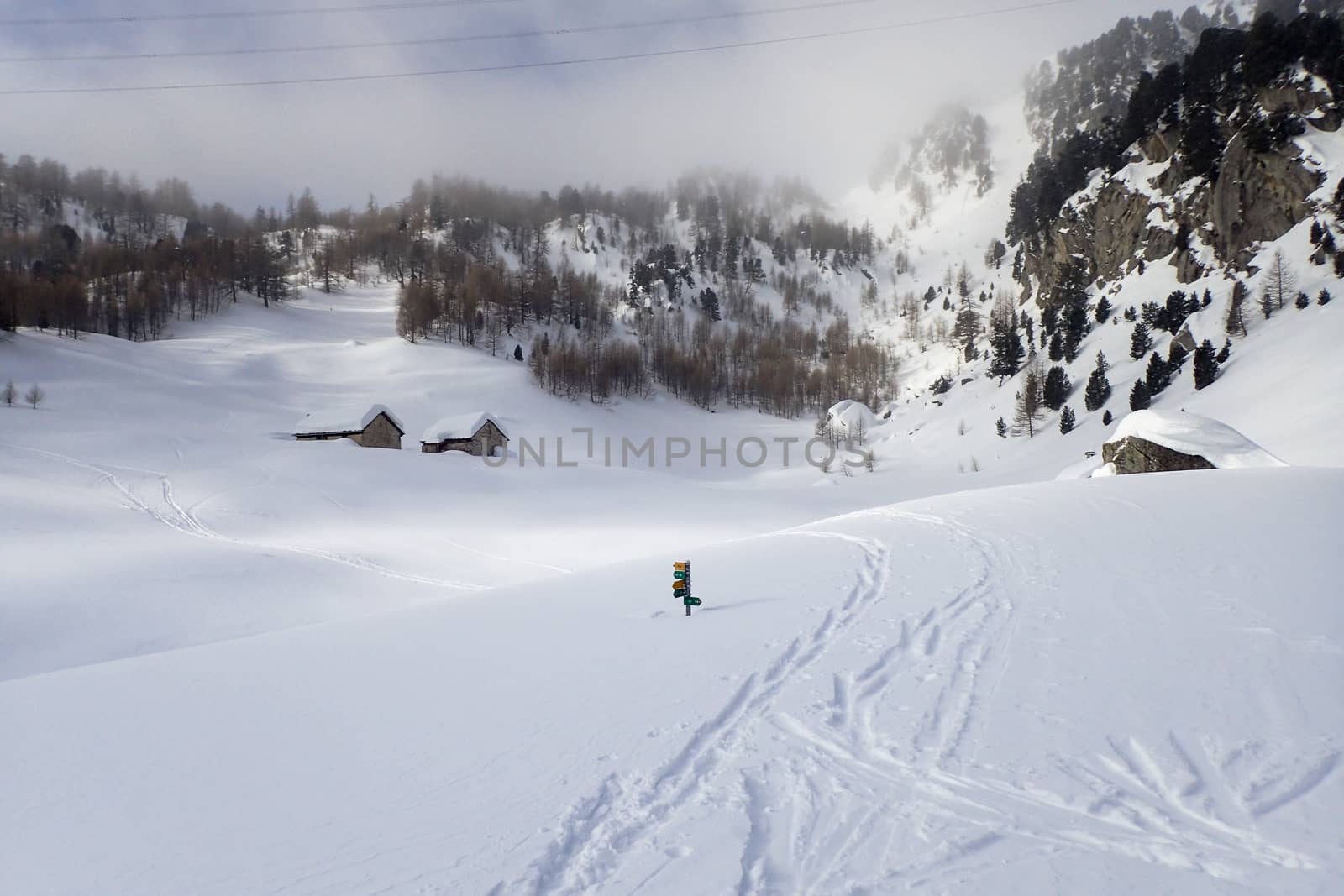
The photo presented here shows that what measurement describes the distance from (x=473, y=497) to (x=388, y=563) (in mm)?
12675

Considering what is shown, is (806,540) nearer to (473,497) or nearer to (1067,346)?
(473,497)

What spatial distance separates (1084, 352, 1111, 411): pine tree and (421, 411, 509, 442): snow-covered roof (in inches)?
1589

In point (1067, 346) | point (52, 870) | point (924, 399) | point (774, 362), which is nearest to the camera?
point (52, 870)

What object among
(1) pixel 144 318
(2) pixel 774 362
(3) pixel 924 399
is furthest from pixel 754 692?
(2) pixel 774 362

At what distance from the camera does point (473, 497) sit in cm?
3203

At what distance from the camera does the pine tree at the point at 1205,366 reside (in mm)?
33781

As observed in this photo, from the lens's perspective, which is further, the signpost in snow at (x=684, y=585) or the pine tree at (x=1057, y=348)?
the pine tree at (x=1057, y=348)

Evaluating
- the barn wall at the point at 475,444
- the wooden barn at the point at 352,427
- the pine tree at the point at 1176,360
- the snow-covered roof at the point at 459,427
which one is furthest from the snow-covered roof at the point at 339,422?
the pine tree at the point at 1176,360

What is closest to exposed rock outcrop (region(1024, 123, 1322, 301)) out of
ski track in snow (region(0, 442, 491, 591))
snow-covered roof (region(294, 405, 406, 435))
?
ski track in snow (region(0, 442, 491, 591))

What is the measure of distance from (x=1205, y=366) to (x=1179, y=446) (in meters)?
22.6

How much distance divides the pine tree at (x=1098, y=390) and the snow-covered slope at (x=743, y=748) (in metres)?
38.8

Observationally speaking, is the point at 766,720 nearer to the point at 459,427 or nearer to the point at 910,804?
the point at 910,804

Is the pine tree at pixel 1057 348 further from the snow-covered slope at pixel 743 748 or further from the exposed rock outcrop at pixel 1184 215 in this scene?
the snow-covered slope at pixel 743 748

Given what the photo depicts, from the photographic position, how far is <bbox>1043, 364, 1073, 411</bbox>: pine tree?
1731 inches
